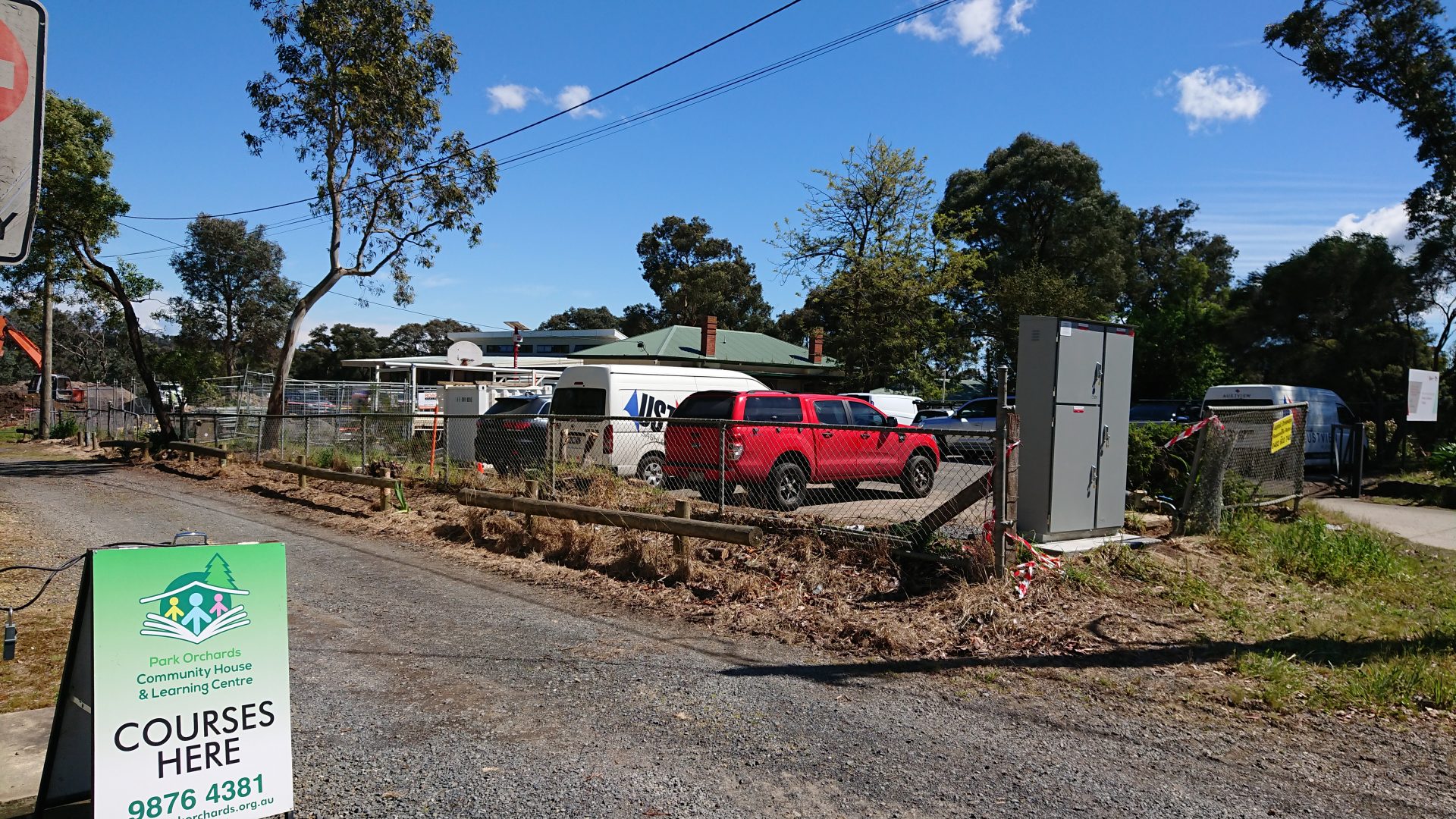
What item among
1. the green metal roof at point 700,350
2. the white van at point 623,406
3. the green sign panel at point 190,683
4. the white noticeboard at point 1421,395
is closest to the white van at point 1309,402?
the white noticeboard at point 1421,395

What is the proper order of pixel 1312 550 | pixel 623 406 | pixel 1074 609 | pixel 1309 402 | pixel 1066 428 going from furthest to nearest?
pixel 1309 402 < pixel 623 406 < pixel 1312 550 < pixel 1066 428 < pixel 1074 609

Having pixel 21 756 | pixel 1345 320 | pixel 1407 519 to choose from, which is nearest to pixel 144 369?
pixel 21 756

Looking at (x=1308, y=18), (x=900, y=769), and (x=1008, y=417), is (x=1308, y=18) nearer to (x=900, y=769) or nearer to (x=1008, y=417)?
Answer: (x=1008, y=417)

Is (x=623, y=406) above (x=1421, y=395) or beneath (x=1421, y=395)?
beneath

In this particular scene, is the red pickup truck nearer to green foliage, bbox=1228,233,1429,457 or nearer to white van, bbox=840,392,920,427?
white van, bbox=840,392,920,427

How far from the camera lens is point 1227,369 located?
3559 cm

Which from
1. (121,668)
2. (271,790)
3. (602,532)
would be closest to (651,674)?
(271,790)

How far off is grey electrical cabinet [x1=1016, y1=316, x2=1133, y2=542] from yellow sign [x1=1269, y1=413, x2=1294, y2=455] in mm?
3051

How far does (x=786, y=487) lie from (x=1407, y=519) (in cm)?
924

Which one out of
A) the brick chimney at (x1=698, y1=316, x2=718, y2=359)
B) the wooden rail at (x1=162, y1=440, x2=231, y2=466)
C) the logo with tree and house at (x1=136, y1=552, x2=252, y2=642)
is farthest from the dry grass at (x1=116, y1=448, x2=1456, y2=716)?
the brick chimney at (x1=698, y1=316, x2=718, y2=359)

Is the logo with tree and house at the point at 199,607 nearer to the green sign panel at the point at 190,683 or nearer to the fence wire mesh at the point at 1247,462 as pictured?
the green sign panel at the point at 190,683

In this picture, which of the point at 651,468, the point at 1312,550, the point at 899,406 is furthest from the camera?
the point at 899,406

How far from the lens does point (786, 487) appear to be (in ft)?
35.6

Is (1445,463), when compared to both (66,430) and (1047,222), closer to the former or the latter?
(1047,222)
